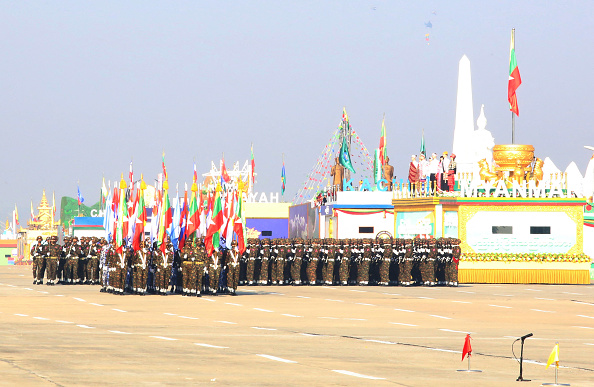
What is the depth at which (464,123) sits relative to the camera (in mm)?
57875

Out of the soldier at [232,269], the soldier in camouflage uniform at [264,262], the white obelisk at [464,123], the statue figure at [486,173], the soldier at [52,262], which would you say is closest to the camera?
the soldier at [232,269]

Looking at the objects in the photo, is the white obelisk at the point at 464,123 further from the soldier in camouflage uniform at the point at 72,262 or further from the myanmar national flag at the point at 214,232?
the myanmar national flag at the point at 214,232

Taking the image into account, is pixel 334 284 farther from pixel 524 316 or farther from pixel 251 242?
pixel 524 316

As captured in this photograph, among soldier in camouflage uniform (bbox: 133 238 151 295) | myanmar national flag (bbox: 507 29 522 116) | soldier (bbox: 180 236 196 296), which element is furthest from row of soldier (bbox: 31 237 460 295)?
myanmar national flag (bbox: 507 29 522 116)

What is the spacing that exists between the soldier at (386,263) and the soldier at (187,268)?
9.69m

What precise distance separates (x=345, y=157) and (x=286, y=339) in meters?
47.5

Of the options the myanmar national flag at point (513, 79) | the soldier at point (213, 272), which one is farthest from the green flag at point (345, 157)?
the soldier at point (213, 272)

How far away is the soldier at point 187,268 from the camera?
2916 cm

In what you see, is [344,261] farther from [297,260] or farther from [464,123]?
[464,123]

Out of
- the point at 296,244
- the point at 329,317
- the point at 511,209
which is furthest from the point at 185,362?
the point at 511,209

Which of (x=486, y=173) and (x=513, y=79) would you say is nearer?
(x=486, y=173)

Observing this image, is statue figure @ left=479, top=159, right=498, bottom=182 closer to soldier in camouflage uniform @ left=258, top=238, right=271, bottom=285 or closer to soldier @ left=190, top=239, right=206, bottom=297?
soldier in camouflage uniform @ left=258, top=238, right=271, bottom=285

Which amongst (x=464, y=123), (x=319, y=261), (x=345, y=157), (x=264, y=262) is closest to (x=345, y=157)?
(x=345, y=157)

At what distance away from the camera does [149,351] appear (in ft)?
49.7
